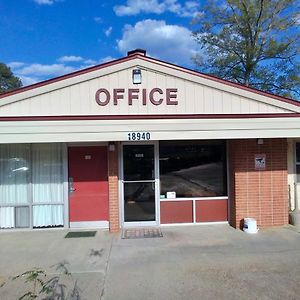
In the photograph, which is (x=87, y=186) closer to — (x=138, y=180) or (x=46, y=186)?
(x=46, y=186)

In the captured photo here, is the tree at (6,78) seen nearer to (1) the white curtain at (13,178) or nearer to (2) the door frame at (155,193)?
(1) the white curtain at (13,178)

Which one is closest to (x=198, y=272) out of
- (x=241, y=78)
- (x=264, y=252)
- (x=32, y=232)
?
(x=264, y=252)

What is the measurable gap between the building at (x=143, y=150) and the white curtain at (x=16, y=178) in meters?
0.03

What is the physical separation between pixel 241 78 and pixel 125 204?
19424mm

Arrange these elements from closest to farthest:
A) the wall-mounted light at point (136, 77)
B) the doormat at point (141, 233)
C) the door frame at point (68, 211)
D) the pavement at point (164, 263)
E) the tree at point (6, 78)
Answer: the pavement at point (164, 263) → the doormat at point (141, 233) → the wall-mounted light at point (136, 77) → the door frame at point (68, 211) → the tree at point (6, 78)

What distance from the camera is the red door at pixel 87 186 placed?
10.3m

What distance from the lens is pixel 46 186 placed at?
10.3 m

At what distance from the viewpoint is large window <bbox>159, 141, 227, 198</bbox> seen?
10414 mm

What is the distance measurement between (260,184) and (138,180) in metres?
2.99

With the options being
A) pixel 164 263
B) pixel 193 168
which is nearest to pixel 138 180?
pixel 193 168

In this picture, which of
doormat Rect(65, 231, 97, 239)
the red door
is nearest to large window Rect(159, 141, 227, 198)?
the red door

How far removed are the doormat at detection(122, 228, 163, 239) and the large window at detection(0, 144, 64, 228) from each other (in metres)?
1.82

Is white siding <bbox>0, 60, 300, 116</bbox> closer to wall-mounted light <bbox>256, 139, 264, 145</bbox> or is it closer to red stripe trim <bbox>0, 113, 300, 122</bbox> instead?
red stripe trim <bbox>0, 113, 300, 122</bbox>

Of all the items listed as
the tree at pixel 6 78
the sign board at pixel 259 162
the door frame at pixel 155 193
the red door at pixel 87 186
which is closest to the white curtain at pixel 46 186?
the red door at pixel 87 186
